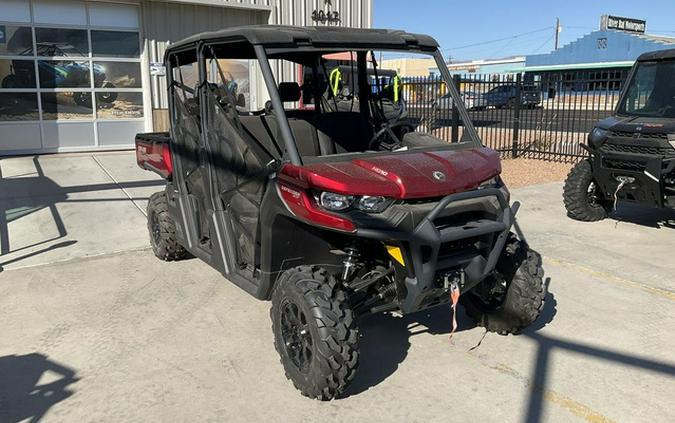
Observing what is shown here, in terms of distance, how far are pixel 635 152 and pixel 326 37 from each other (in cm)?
474

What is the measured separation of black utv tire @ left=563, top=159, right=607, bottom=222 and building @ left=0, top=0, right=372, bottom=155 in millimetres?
6299

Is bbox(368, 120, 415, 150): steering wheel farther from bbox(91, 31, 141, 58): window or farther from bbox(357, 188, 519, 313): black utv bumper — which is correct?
bbox(91, 31, 141, 58): window

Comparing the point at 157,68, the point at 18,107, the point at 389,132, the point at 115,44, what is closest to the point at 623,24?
the point at 157,68

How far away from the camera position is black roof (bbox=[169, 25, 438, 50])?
3.72m

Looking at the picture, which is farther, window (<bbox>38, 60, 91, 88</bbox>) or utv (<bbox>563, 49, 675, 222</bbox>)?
window (<bbox>38, 60, 91, 88</bbox>)

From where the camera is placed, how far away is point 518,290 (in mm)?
4082

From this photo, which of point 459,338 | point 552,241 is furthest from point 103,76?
point 459,338

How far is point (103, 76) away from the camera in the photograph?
12977 mm

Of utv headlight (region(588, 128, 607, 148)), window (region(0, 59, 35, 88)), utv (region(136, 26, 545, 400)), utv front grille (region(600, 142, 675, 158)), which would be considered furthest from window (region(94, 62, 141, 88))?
utv front grille (region(600, 142, 675, 158))

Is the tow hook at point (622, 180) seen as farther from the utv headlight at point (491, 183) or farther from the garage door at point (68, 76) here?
the garage door at point (68, 76)

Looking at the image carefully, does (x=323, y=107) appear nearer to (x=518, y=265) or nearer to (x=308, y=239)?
(x=308, y=239)

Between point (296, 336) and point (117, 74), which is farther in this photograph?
point (117, 74)

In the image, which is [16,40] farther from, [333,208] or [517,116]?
[333,208]

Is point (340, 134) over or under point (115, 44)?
under
